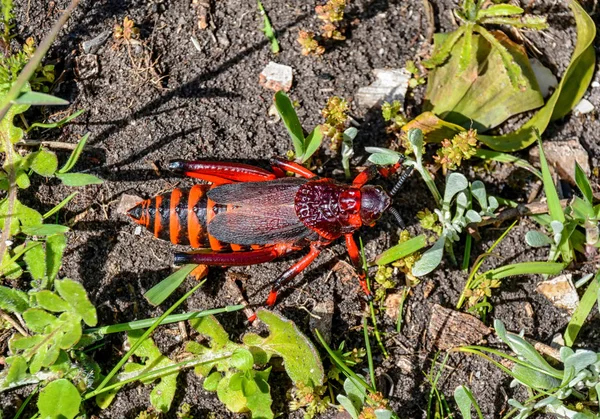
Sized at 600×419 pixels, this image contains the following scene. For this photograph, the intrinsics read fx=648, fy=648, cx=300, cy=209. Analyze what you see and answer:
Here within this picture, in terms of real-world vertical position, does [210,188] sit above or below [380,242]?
above

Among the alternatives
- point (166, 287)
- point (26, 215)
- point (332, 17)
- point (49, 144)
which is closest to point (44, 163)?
point (26, 215)

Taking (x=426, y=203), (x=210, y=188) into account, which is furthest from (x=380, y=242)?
(x=210, y=188)

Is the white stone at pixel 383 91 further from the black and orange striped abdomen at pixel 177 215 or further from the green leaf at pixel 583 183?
the black and orange striped abdomen at pixel 177 215

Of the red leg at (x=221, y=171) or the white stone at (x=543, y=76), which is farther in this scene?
the white stone at (x=543, y=76)

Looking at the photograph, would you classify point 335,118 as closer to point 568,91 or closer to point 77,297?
point 568,91

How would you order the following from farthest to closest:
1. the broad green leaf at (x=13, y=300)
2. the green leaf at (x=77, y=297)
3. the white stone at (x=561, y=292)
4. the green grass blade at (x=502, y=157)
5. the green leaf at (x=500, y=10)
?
1. the green grass blade at (x=502, y=157)
2. the white stone at (x=561, y=292)
3. the green leaf at (x=500, y=10)
4. the broad green leaf at (x=13, y=300)
5. the green leaf at (x=77, y=297)

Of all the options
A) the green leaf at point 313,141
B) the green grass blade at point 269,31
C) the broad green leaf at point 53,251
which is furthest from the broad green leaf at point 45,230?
the green grass blade at point 269,31

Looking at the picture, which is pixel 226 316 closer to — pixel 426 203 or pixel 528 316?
pixel 426 203
